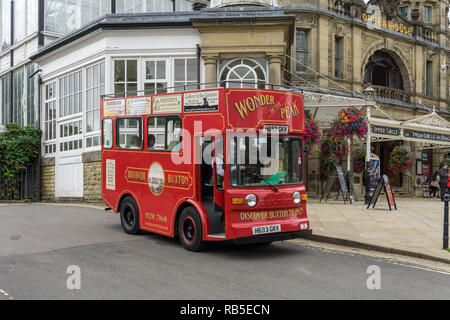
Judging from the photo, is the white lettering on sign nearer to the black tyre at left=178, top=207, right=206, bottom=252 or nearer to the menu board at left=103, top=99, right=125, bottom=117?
the menu board at left=103, top=99, right=125, bottom=117

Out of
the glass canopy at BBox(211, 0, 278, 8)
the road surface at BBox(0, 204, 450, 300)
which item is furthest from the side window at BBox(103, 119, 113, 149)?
the glass canopy at BBox(211, 0, 278, 8)

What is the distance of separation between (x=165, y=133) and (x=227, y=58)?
823 cm

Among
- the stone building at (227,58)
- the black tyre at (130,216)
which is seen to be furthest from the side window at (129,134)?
the black tyre at (130,216)

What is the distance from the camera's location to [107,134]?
34.9 feet

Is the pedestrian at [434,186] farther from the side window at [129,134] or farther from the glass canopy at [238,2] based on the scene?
the side window at [129,134]

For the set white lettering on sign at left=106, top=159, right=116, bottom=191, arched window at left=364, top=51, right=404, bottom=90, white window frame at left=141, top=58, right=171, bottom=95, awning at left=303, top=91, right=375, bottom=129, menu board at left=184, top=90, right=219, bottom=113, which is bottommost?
white lettering on sign at left=106, top=159, right=116, bottom=191

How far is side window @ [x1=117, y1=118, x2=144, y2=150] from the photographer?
31.5 ft

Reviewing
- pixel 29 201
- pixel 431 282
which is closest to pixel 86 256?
pixel 431 282

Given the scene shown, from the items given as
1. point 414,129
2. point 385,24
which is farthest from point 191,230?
point 385,24

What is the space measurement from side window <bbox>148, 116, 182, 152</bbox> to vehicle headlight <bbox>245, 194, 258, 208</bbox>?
1.73m

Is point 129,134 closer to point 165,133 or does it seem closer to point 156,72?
point 165,133
